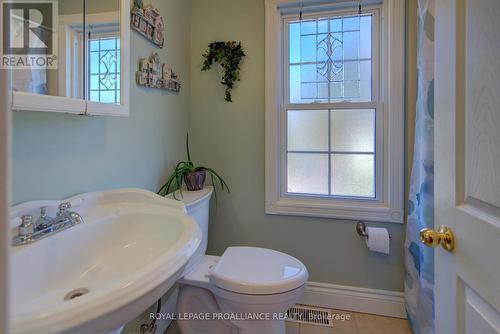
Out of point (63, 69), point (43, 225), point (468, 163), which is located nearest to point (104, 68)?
point (63, 69)

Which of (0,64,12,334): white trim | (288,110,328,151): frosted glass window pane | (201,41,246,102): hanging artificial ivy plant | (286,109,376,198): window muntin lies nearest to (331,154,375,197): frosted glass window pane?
(286,109,376,198): window muntin

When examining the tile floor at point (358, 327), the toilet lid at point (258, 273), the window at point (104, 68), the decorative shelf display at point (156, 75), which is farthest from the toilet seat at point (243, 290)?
the decorative shelf display at point (156, 75)

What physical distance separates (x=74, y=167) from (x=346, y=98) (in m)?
1.58

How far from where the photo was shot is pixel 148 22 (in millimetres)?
1391

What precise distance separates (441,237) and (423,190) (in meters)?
0.81

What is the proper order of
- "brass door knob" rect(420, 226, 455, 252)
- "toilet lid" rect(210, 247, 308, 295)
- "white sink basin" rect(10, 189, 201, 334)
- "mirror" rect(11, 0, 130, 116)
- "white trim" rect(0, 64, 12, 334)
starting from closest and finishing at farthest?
1. "white trim" rect(0, 64, 12, 334)
2. "white sink basin" rect(10, 189, 201, 334)
3. "brass door knob" rect(420, 226, 455, 252)
4. "mirror" rect(11, 0, 130, 116)
5. "toilet lid" rect(210, 247, 308, 295)

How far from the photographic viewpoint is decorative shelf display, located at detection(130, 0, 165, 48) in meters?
1.29

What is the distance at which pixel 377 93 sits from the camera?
1732 millimetres

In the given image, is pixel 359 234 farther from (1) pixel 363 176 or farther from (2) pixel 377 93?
(2) pixel 377 93

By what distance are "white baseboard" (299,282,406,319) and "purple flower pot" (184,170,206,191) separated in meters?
0.99

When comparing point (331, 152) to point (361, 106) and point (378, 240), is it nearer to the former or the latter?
point (361, 106)

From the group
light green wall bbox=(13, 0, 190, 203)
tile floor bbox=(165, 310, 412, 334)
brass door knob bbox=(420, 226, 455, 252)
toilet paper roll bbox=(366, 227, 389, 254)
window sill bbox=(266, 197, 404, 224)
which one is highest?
light green wall bbox=(13, 0, 190, 203)

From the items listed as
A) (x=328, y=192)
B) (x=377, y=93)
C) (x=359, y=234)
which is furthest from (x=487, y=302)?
(x=377, y=93)
